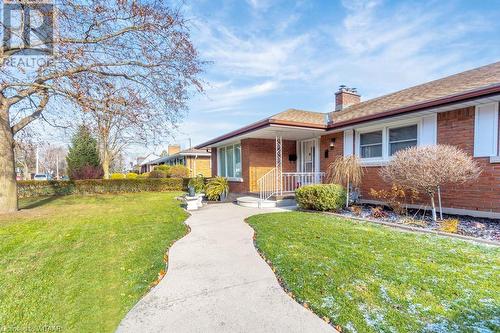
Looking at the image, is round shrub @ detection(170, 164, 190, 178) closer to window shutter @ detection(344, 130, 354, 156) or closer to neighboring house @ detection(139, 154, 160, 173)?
neighboring house @ detection(139, 154, 160, 173)

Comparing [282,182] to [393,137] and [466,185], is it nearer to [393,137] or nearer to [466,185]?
[393,137]

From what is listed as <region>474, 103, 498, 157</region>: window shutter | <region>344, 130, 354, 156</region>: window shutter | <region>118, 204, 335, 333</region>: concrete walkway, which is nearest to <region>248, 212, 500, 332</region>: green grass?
<region>118, 204, 335, 333</region>: concrete walkway

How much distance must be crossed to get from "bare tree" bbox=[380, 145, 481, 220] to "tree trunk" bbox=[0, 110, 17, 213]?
11.6 metres

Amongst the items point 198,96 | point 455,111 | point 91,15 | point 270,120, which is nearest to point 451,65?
point 455,111

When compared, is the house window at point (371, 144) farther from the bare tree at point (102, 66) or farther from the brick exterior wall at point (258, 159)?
Answer: the bare tree at point (102, 66)

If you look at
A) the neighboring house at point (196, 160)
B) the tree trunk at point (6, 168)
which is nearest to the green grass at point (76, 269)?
the tree trunk at point (6, 168)

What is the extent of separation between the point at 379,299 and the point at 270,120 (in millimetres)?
6508

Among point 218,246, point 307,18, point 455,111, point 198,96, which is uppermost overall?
point 307,18

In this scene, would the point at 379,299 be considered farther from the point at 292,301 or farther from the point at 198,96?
the point at 198,96

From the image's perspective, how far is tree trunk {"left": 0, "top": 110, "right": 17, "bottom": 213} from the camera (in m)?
7.77

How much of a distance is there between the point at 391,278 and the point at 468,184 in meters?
4.86

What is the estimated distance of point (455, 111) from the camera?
6.40 metres

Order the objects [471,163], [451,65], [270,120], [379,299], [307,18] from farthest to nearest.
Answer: [451,65] → [307,18] → [270,120] → [471,163] → [379,299]

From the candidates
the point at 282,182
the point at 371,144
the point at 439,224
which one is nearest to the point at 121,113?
the point at 282,182
